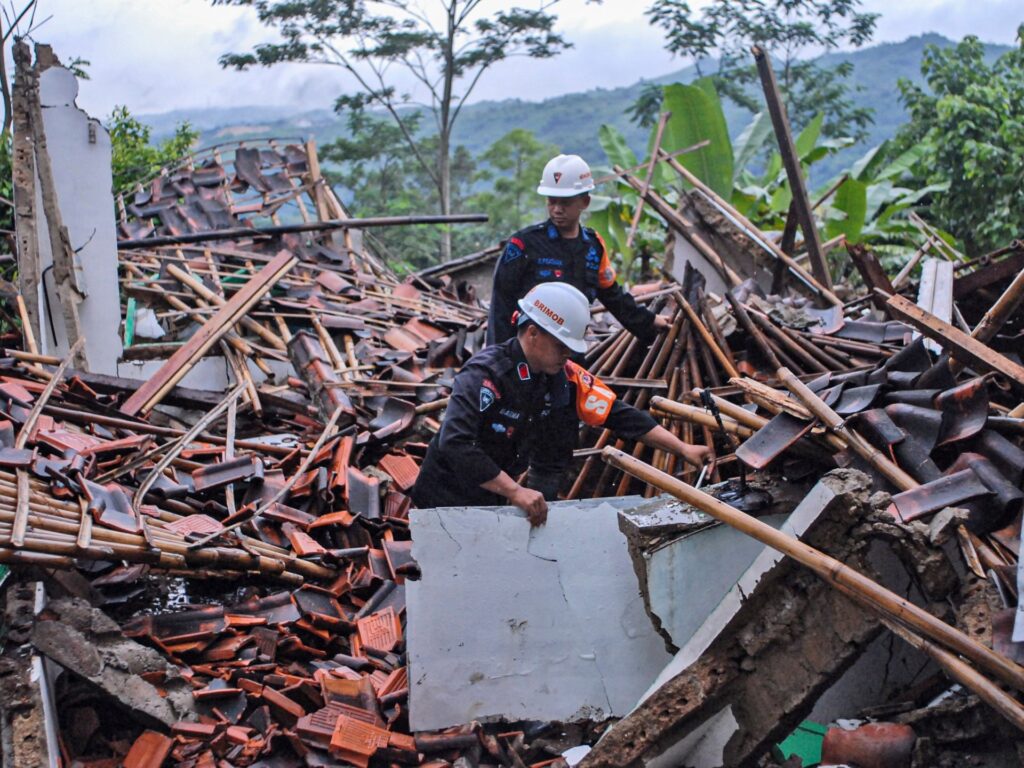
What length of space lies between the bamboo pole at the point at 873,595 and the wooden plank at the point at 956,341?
1474 millimetres

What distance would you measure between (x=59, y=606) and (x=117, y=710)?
529 millimetres

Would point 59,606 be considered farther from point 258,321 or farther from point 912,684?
point 258,321

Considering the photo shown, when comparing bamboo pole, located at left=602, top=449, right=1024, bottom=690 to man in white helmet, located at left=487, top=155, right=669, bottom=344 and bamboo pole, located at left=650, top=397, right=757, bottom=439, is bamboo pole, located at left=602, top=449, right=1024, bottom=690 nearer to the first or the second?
bamboo pole, located at left=650, top=397, right=757, bottom=439

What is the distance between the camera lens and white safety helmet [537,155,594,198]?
231 inches

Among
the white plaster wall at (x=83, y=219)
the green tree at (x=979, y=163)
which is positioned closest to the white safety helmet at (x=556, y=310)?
the white plaster wall at (x=83, y=219)

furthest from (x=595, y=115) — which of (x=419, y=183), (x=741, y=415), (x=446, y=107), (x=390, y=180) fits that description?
(x=741, y=415)

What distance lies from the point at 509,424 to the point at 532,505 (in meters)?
0.49

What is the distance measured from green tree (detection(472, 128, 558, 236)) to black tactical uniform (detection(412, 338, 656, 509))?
22.9 metres

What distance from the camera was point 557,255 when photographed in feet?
19.4

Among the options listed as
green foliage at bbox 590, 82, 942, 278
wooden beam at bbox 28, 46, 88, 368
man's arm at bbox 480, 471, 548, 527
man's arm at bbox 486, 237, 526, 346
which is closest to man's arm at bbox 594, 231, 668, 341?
man's arm at bbox 486, 237, 526, 346

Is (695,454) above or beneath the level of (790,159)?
beneath

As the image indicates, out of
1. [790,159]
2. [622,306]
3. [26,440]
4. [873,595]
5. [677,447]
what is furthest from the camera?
[790,159]

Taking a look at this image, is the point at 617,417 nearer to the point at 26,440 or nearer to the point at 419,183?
the point at 26,440

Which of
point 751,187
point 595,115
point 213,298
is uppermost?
point 595,115
